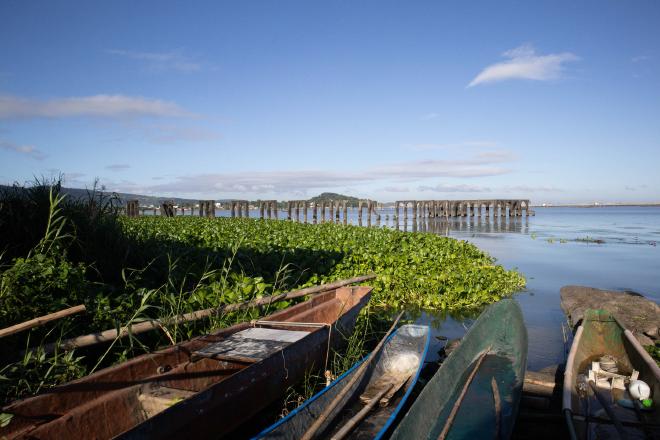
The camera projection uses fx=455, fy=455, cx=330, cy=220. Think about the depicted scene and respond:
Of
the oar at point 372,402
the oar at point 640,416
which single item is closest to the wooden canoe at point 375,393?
the oar at point 372,402

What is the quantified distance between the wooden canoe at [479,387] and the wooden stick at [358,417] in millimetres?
658

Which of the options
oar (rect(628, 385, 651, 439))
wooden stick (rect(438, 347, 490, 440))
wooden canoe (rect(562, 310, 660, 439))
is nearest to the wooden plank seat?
wooden stick (rect(438, 347, 490, 440))

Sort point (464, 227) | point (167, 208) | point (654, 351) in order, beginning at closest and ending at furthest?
point (654, 351) → point (167, 208) → point (464, 227)

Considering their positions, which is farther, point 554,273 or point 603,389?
point 554,273

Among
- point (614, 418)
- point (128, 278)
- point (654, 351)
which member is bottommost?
point (654, 351)

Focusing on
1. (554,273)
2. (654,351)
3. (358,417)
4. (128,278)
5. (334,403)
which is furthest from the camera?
(554,273)

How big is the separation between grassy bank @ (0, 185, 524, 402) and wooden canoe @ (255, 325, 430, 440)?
18.0 inches

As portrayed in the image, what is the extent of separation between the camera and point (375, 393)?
16.8 ft

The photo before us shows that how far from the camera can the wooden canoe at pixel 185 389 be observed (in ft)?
10.3

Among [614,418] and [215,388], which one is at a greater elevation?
[215,388]

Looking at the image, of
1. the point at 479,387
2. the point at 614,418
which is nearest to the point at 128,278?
the point at 479,387

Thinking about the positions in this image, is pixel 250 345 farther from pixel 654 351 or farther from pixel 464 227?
pixel 464 227

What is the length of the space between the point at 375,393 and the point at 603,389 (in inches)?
103

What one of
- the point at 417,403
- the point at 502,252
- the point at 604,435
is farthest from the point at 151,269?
the point at 502,252
